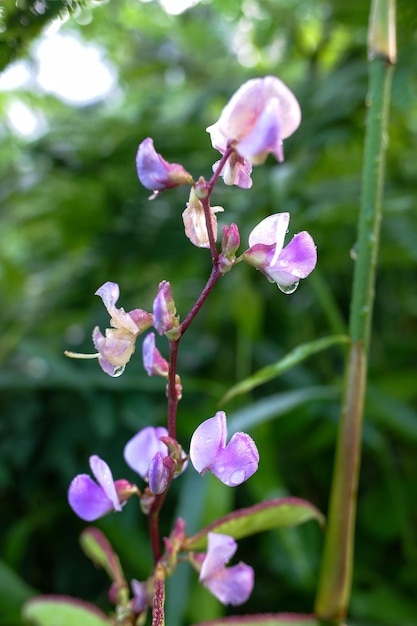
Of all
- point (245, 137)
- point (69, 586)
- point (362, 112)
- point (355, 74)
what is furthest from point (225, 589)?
point (362, 112)

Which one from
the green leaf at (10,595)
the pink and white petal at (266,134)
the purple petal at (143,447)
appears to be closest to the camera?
the pink and white petal at (266,134)

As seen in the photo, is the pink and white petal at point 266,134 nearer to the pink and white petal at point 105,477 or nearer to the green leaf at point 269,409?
the pink and white petal at point 105,477

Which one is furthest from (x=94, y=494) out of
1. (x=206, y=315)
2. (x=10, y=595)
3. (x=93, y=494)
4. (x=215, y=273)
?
(x=206, y=315)

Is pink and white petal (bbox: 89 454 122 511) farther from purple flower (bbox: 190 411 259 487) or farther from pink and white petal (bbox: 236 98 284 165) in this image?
pink and white petal (bbox: 236 98 284 165)

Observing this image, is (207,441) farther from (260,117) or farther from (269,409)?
(269,409)

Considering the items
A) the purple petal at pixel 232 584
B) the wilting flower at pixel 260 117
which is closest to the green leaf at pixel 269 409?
the purple petal at pixel 232 584

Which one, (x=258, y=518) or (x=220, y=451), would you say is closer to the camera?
(x=220, y=451)
